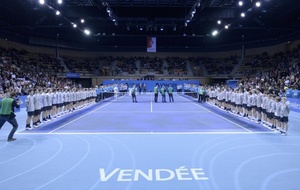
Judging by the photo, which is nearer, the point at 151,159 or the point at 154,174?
the point at 154,174

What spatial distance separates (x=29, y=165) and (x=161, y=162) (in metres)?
3.51

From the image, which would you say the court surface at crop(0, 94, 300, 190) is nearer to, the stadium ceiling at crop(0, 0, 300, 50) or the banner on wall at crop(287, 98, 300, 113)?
the banner on wall at crop(287, 98, 300, 113)

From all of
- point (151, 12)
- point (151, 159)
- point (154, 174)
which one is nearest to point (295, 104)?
point (151, 12)

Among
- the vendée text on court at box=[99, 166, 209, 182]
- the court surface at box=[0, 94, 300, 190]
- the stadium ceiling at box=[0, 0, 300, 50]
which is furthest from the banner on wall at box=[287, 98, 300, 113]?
the vendée text on court at box=[99, 166, 209, 182]

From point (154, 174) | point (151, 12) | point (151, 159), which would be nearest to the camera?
point (154, 174)

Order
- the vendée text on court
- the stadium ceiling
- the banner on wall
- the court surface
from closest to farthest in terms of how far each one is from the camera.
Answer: the court surface, the vendée text on court, the banner on wall, the stadium ceiling

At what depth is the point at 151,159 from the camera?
8234mm

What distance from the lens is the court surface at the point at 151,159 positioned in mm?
6449

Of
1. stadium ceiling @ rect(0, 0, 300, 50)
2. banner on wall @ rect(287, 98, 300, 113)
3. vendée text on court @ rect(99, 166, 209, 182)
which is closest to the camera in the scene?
vendée text on court @ rect(99, 166, 209, 182)

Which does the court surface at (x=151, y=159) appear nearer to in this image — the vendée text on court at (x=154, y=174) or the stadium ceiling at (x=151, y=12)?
the vendée text on court at (x=154, y=174)

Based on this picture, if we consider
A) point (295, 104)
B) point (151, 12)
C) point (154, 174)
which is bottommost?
point (154, 174)

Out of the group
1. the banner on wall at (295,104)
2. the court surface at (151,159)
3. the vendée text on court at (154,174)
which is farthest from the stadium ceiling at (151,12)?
the vendée text on court at (154,174)

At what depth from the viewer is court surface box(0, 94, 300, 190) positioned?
254 inches

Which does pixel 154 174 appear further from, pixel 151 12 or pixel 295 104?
pixel 151 12
